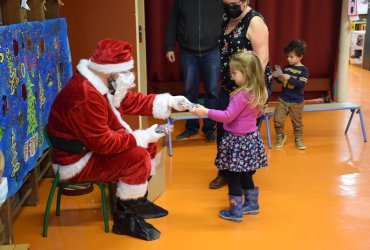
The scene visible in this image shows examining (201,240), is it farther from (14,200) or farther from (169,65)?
(169,65)

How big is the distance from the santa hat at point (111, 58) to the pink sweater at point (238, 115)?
1.90ft

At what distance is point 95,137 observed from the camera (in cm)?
236

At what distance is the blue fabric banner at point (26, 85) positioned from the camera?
2301 millimetres

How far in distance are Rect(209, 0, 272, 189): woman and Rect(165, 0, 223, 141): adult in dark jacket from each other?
1.24 meters

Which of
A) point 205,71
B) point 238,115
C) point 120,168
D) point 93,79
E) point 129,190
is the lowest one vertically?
point 129,190

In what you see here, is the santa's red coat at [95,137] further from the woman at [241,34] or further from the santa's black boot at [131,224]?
the woman at [241,34]

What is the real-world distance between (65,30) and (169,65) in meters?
2.24

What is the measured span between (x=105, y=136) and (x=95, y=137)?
0.17 ft

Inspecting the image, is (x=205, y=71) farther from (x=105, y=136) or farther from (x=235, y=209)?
(x=105, y=136)

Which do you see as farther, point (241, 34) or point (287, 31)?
point (287, 31)

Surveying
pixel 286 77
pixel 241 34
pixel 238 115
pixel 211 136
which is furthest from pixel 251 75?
pixel 211 136

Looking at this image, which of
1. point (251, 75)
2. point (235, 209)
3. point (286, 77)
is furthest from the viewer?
point (286, 77)

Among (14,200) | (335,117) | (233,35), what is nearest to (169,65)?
(335,117)

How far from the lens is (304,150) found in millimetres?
4141
